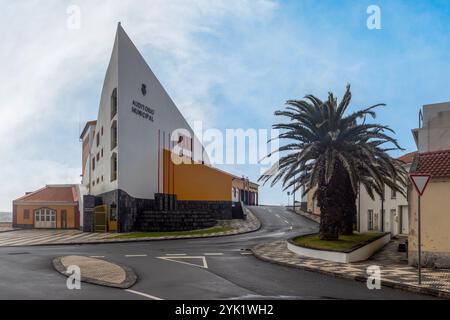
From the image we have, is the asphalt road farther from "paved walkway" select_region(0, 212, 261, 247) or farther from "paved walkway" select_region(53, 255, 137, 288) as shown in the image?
"paved walkway" select_region(0, 212, 261, 247)

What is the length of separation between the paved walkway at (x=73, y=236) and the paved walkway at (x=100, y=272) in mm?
12787

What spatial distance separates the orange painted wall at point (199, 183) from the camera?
49188mm

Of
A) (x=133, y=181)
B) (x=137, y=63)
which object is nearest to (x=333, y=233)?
(x=133, y=181)

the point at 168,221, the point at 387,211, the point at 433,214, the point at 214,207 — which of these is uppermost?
the point at 433,214

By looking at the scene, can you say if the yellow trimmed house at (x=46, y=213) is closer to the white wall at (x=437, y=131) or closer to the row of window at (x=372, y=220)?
the row of window at (x=372, y=220)

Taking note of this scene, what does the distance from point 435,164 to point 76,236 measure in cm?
2629

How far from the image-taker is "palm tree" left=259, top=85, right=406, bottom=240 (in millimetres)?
21547

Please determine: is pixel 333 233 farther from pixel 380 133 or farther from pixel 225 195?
pixel 225 195

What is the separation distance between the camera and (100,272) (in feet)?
46.3

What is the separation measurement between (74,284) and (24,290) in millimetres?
1285

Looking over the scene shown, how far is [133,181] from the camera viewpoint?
40969 millimetres

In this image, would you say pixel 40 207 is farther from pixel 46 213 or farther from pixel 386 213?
pixel 386 213

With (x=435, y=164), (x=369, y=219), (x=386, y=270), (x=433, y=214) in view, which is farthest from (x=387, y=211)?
(x=386, y=270)

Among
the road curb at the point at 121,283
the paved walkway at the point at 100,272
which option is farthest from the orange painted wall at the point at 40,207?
the road curb at the point at 121,283
